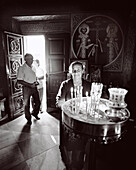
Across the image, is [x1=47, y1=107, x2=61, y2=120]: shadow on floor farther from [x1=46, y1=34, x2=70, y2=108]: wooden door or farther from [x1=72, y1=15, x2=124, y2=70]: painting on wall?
[x1=72, y1=15, x2=124, y2=70]: painting on wall

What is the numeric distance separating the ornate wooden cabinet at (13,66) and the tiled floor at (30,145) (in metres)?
0.48

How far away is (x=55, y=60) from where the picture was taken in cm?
501

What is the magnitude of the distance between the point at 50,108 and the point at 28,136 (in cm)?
173

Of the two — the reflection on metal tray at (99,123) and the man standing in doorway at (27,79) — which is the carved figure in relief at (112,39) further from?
the reflection on metal tray at (99,123)

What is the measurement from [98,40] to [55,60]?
5.36 feet

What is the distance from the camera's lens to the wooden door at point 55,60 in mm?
4789

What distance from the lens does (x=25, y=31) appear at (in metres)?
5.23

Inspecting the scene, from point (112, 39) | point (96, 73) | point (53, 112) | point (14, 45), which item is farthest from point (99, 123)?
point (14, 45)

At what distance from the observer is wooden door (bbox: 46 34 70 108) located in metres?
4.79

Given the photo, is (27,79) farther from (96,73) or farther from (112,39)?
(112,39)

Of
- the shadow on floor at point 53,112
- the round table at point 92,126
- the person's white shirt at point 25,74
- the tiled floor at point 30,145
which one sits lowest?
the tiled floor at point 30,145

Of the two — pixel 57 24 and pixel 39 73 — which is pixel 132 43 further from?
pixel 39 73

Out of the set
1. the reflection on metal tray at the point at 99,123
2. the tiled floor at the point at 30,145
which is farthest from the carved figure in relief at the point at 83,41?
the reflection on metal tray at the point at 99,123

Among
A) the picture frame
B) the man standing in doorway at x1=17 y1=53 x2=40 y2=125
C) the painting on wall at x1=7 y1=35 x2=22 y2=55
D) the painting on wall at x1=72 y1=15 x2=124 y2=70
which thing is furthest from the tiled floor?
the painting on wall at x1=72 y1=15 x2=124 y2=70
